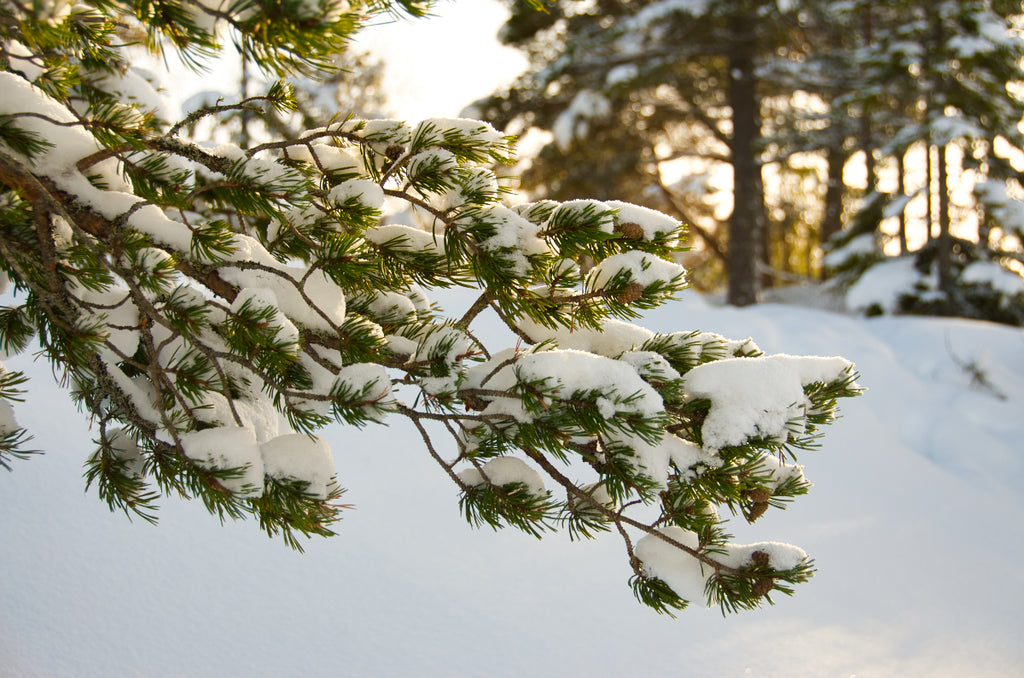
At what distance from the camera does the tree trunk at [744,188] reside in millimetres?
8648

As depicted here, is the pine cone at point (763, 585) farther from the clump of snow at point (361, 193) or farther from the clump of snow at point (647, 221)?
the clump of snow at point (361, 193)

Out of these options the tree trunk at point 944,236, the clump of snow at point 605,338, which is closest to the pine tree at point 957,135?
the tree trunk at point 944,236

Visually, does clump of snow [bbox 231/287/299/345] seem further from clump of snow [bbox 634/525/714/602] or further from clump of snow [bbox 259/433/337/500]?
clump of snow [bbox 634/525/714/602]

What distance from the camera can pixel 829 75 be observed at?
27.8 ft

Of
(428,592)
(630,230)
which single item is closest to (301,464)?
(630,230)

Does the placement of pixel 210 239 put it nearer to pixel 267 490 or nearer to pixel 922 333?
pixel 267 490

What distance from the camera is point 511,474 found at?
1.41 metres

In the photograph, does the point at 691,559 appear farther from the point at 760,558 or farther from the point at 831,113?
the point at 831,113

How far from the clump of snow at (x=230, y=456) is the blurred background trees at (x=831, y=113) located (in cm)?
607

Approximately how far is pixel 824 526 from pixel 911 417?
207 centimetres

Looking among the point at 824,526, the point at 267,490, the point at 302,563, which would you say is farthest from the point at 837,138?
the point at 267,490

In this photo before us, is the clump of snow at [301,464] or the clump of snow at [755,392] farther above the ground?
the clump of snow at [755,392]

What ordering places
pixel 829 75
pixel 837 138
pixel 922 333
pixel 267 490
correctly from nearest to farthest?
pixel 267 490, pixel 922 333, pixel 829 75, pixel 837 138

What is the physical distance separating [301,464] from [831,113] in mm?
9400
